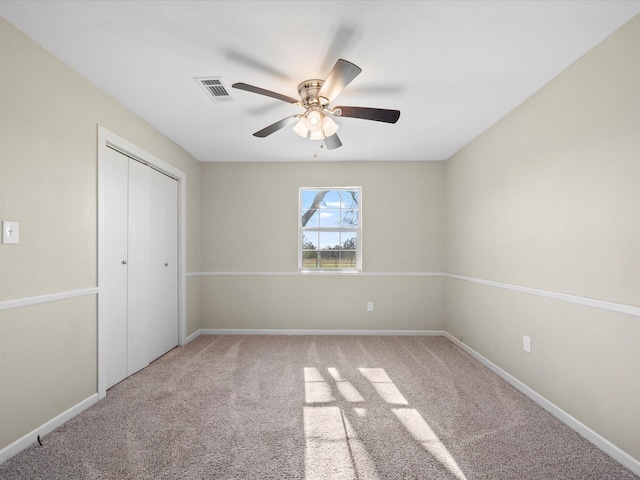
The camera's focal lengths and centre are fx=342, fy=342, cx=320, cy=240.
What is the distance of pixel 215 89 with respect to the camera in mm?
2650

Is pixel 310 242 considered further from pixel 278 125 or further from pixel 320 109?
pixel 320 109

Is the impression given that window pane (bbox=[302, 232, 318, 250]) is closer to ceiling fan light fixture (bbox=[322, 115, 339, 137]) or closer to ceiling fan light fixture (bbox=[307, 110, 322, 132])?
ceiling fan light fixture (bbox=[322, 115, 339, 137])

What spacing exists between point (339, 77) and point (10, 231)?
2.09m

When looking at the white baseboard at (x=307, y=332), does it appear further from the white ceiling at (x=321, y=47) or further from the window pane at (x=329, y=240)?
the white ceiling at (x=321, y=47)

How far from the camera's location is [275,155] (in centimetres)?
449

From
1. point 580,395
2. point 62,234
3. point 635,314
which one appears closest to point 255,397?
point 62,234

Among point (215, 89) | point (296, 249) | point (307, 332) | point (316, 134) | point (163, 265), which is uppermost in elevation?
point (215, 89)

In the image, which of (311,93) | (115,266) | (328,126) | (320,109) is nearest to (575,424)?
(328,126)

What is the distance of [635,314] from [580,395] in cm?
73

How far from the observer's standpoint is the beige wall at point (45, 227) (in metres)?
1.95

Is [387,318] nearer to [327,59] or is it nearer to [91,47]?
→ [327,59]

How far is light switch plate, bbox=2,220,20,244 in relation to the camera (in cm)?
191

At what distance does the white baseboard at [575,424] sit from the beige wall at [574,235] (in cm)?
4

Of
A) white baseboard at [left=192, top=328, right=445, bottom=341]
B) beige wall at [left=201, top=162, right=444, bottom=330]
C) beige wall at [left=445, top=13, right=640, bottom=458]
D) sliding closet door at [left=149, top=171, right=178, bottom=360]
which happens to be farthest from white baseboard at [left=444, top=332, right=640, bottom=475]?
sliding closet door at [left=149, top=171, right=178, bottom=360]
